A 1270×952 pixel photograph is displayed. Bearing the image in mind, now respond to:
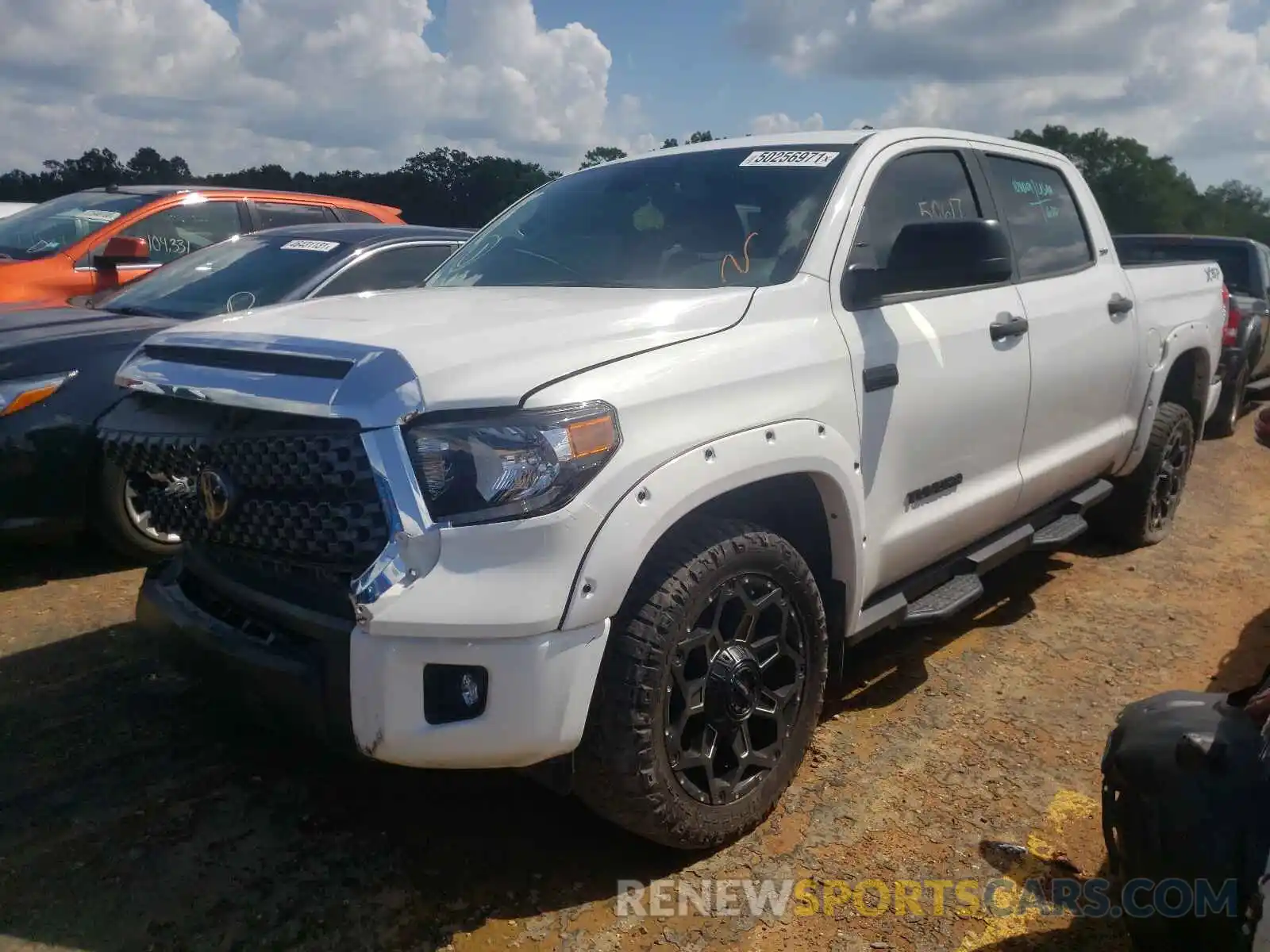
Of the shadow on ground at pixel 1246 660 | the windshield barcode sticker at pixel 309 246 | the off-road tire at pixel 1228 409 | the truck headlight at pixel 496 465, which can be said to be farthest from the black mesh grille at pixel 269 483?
Result: the off-road tire at pixel 1228 409

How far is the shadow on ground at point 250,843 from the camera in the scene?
2389mm

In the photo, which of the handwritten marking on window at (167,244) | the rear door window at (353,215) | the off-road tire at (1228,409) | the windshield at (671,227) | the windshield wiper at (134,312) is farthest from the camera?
the off-road tire at (1228,409)

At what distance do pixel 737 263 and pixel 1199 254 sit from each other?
8.83 meters

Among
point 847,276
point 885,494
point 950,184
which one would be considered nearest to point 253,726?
point 885,494

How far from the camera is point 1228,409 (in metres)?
9.26

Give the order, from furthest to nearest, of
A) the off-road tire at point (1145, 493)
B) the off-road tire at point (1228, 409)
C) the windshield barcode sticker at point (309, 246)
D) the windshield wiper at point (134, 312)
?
the off-road tire at point (1228, 409) → the windshield barcode sticker at point (309, 246) → the off-road tire at point (1145, 493) → the windshield wiper at point (134, 312)

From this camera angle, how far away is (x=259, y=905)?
2438 millimetres

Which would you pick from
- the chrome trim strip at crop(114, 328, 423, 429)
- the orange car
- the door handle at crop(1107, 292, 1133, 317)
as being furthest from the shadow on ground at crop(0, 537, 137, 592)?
the door handle at crop(1107, 292, 1133, 317)

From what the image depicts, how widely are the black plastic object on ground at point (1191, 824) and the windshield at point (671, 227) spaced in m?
1.56

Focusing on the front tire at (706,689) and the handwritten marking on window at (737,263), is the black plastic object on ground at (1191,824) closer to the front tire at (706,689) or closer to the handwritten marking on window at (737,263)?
the front tire at (706,689)

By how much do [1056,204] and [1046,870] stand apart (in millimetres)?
3033

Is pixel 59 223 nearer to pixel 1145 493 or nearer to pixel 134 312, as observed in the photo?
pixel 134 312

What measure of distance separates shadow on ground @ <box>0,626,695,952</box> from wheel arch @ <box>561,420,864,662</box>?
838 mm

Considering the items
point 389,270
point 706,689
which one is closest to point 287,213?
point 389,270
